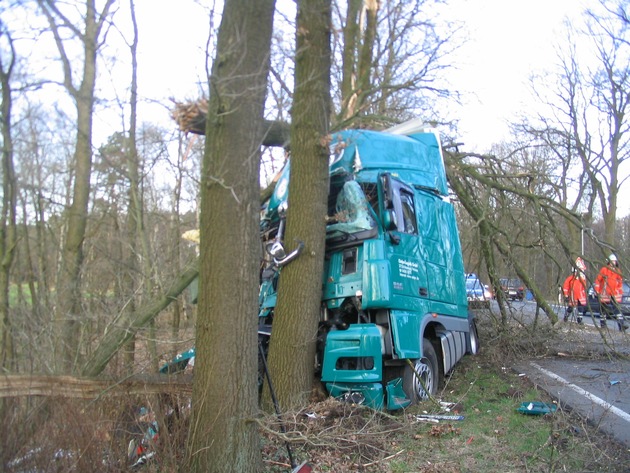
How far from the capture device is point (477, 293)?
11.4m

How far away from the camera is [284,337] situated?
635cm

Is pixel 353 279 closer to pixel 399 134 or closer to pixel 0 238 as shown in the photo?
pixel 399 134

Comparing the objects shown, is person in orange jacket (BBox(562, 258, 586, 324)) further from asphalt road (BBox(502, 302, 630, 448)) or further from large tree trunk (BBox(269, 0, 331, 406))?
large tree trunk (BBox(269, 0, 331, 406))

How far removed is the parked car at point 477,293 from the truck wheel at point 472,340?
1.28m

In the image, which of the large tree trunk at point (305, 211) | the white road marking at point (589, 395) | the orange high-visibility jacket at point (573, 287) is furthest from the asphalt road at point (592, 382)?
the large tree trunk at point (305, 211)

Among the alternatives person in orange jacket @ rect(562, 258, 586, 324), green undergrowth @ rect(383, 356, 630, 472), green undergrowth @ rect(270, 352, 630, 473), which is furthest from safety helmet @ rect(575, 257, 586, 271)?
green undergrowth @ rect(270, 352, 630, 473)

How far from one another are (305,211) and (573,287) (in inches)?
247

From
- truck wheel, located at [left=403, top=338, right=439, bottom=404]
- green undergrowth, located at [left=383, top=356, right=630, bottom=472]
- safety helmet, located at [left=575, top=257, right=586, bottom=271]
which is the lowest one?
green undergrowth, located at [left=383, top=356, right=630, bottom=472]

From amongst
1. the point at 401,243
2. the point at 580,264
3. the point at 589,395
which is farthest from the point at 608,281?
the point at 401,243

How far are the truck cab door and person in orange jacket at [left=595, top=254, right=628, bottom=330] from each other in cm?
382

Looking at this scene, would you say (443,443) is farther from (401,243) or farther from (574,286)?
(574,286)

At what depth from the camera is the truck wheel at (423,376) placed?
6656 millimetres

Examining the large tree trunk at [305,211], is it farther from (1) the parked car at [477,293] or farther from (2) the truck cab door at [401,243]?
(1) the parked car at [477,293]

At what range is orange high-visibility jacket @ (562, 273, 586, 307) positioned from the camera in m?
9.97
